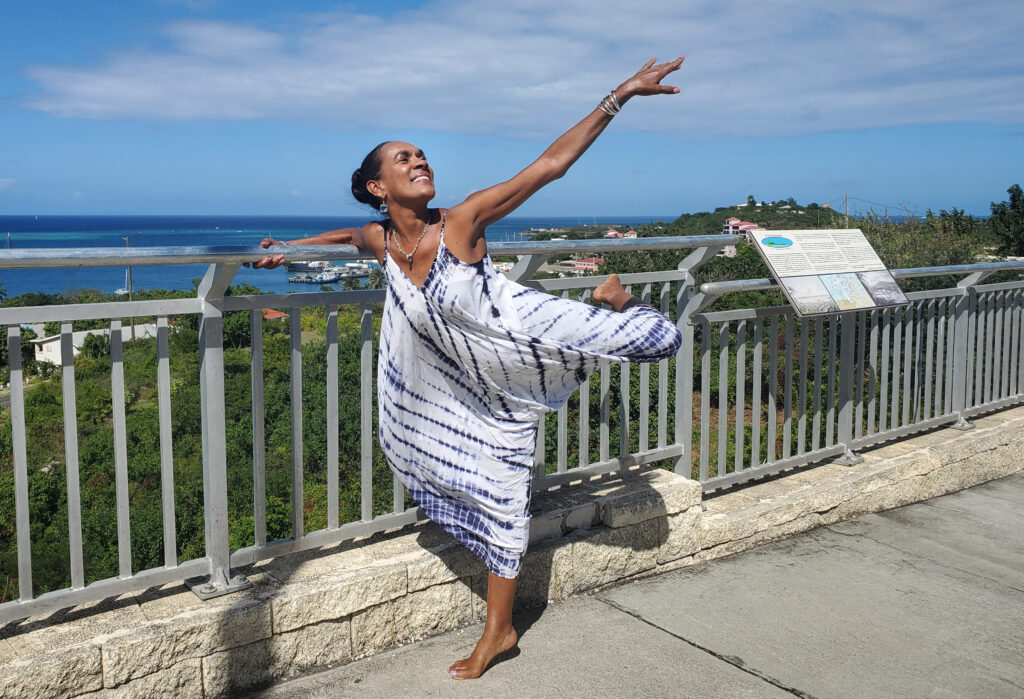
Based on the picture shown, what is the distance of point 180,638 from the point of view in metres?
2.81

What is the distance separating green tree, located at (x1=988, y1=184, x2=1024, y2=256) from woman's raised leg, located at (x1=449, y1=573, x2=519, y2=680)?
20238 mm

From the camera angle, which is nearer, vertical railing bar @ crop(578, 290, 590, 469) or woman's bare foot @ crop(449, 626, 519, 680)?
woman's bare foot @ crop(449, 626, 519, 680)

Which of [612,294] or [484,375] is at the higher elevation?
[612,294]

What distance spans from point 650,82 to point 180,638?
2295 millimetres

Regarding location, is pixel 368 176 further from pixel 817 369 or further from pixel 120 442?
pixel 817 369

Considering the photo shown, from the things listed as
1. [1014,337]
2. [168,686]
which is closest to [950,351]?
[1014,337]

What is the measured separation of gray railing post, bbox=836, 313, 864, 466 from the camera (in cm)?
518

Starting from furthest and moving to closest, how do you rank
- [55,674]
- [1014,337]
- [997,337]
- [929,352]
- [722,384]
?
[1014,337] < [997,337] < [929,352] < [722,384] < [55,674]

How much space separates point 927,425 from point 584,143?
398 centimetres

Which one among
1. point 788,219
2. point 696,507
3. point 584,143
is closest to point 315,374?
point 788,219

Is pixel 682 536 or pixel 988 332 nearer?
pixel 682 536

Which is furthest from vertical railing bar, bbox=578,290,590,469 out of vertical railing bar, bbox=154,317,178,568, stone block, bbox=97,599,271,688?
vertical railing bar, bbox=154,317,178,568

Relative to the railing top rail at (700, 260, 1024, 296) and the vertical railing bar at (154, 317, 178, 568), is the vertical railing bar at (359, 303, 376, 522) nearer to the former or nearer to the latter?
the vertical railing bar at (154, 317, 178, 568)

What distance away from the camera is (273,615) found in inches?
119
